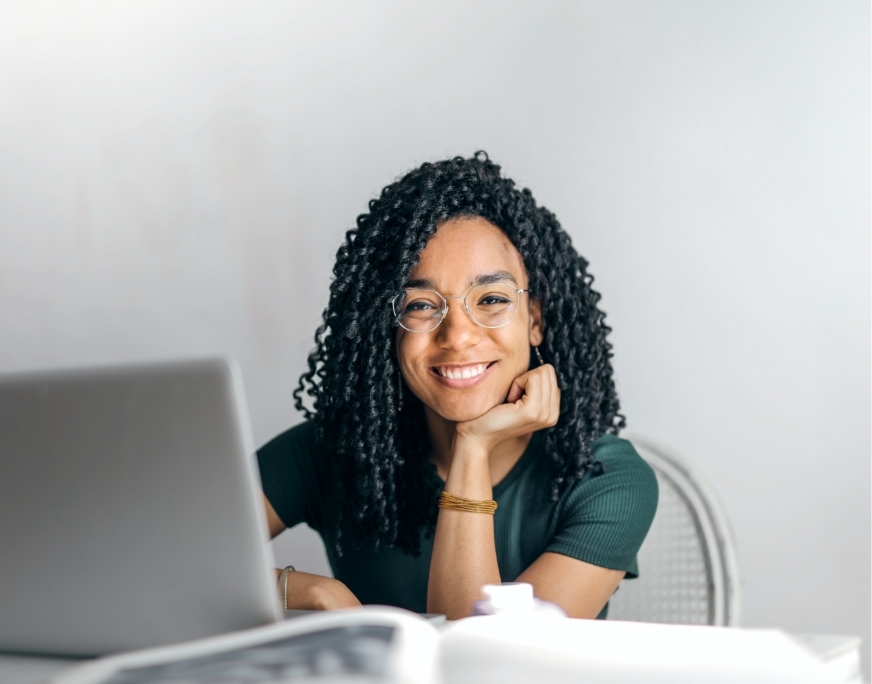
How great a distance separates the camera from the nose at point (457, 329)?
1.45 metres

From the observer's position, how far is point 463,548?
4.49 feet

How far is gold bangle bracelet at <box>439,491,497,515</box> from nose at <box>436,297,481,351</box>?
231mm

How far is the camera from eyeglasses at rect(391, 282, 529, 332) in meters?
1.47

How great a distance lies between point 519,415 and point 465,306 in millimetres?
190

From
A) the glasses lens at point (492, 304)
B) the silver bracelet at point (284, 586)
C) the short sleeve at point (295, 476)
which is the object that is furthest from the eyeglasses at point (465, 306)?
the silver bracelet at point (284, 586)

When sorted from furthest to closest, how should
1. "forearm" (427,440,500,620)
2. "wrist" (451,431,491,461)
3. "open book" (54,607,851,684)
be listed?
"wrist" (451,431,491,461) < "forearm" (427,440,500,620) < "open book" (54,607,851,684)

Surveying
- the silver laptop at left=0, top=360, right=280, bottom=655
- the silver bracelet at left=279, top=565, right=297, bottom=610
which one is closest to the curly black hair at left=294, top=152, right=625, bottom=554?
the silver bracelet at left=279, top=565, right=297, bottom=610

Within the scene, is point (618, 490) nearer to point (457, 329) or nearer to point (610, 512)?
point (610, 512)

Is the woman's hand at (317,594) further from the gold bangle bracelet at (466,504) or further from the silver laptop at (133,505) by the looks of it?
the silver laptop at (133,505)

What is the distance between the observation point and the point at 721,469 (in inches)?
79.0

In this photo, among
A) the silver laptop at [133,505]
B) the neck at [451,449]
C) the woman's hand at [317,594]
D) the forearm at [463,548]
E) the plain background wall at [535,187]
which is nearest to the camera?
the silver laptop at [133,505]

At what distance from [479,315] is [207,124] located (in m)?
1.42

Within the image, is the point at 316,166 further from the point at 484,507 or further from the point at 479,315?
the point at 484,507

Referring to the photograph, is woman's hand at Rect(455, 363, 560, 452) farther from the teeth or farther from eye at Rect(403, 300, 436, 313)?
eye at Rect(403, 300, 436, 313)
